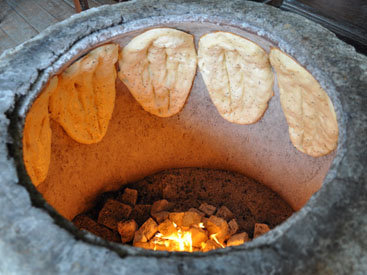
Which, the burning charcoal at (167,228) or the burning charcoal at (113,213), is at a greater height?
the burning charcoal at (167,228)

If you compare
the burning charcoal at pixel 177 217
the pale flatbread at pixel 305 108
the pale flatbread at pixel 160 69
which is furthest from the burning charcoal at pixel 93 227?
the pale flatbread at pixel 305 108

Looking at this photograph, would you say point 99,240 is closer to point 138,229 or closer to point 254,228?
point 138,229

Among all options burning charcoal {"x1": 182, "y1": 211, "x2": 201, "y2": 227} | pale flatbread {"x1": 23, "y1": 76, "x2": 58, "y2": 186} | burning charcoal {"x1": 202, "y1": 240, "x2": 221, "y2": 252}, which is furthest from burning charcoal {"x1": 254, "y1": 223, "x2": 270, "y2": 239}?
pale flatbread {"x1": 23, "y1": 76, "x2": 58, "y2": 186}

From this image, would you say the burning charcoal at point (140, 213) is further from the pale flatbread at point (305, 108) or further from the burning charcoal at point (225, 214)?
the pale flatbread at point (305, 108)

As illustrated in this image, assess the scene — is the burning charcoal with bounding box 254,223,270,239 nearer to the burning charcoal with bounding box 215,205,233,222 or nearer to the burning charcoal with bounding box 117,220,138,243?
the burning charcoal with bounding box 215,205,233,222

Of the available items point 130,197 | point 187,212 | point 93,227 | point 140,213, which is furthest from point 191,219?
point 93,227

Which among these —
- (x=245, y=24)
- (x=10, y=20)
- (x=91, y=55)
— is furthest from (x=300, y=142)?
(x=10, y=20)
